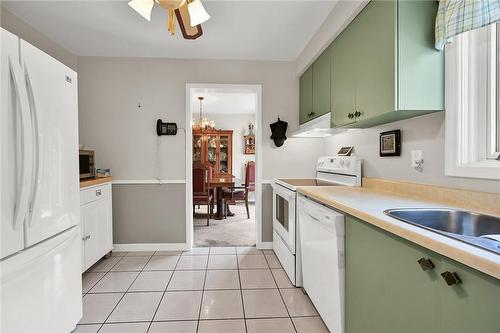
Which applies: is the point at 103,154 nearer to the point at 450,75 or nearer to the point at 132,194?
the point at 132,194

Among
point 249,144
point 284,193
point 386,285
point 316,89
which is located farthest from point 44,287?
point 249,144

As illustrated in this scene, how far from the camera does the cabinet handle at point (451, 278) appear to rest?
2.48 ft

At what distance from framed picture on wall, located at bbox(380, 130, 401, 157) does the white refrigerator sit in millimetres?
2117

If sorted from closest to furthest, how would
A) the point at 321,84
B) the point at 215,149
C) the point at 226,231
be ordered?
1. the point at 321,84
2. the point at 226,231
3. the point at 215,149

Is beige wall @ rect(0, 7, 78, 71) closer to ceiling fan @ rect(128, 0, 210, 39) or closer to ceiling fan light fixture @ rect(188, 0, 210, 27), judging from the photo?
ceiling fan @ rect(128, 0, 210, 39)

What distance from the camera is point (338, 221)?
1.45 meters

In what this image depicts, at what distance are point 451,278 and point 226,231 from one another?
11.5 ft

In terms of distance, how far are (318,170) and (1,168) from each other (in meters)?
2.68

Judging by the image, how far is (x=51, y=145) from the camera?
141 centimetres

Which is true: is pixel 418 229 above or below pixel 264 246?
above

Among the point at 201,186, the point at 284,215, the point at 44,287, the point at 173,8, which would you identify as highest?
the point at 173,8

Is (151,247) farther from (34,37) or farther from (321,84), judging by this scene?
(321,84)

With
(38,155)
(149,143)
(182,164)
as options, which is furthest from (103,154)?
(38,155)

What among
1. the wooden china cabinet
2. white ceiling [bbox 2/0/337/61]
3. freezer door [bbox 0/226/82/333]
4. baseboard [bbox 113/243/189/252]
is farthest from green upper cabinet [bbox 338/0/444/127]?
the wooden china cabinet
